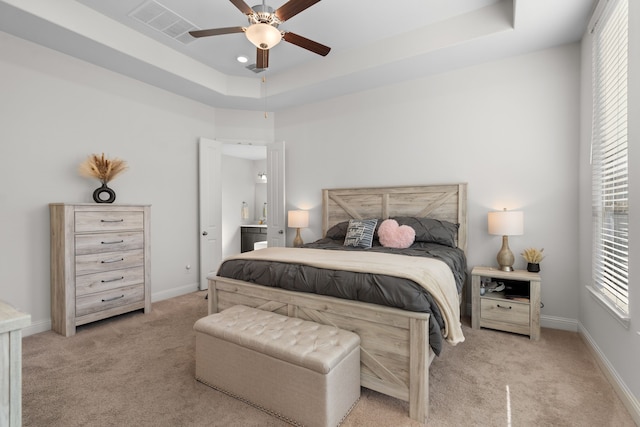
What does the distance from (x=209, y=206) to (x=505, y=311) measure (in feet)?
12.7

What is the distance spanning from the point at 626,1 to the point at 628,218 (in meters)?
1.38

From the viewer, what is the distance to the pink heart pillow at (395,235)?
3.18 m

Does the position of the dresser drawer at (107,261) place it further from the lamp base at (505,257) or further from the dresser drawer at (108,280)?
the lamp base at (505,257)

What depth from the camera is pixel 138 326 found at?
123 inches

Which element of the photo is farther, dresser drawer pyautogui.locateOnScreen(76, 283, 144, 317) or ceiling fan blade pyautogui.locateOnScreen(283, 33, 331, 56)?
dresser drawer pyautogui.locateOnScreen(76, 283, 144, 317)

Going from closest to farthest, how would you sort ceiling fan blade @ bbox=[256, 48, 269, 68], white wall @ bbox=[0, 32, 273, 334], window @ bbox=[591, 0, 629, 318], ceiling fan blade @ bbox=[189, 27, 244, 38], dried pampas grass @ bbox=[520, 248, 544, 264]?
window @ bbox=[591, 0, 629, 318] → ceiling fan blade @ bbox=[189, 27, 244, 38] → ceiling fan blade @ bbox=[256, 48, 269, 68] → white wall @ bbox=[0, 32, 273, 334] → dried pampas grass @ bbox=[520, 248, 544, 264]

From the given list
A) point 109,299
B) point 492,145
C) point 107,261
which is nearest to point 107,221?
point 107,261

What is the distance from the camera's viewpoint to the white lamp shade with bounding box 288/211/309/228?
439cm

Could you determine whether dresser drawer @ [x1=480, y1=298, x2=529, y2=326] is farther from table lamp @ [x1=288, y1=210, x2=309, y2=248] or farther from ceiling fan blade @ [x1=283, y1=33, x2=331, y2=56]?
ceiling fan blade @ [x1=283, y1=33, x2=331, y2=56]

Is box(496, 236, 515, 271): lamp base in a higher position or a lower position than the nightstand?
higher

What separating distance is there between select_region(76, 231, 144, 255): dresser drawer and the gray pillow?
226 centimetres

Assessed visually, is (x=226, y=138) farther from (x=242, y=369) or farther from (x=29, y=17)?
(x=242, y=369)

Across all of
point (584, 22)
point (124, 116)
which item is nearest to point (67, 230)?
point (124, 116)

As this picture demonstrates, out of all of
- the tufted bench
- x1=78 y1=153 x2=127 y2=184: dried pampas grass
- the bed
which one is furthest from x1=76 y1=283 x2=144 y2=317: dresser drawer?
the tufted bench
